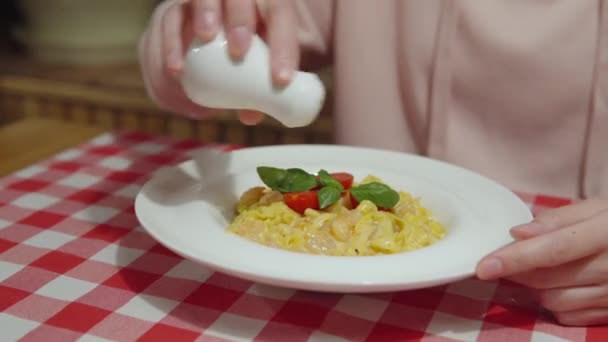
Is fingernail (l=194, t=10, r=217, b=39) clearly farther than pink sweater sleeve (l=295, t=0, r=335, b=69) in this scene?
No

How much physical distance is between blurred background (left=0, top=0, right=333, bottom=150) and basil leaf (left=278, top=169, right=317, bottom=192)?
4.17 ft

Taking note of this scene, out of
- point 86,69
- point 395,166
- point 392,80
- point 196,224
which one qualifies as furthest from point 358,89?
point 86,69

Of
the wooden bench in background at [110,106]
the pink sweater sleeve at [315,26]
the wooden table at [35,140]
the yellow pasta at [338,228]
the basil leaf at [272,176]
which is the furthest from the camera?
the wooden bench in background at [110,106]

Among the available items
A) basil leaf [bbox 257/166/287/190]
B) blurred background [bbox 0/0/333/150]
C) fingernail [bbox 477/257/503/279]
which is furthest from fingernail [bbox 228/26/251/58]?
blurred background [bbox 0/0/333/150]

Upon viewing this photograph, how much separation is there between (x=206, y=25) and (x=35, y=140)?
0.77 meters

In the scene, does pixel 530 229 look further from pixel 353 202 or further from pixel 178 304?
pixel 178 304

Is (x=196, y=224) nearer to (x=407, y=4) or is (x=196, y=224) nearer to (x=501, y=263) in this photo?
(x=501, y=263)

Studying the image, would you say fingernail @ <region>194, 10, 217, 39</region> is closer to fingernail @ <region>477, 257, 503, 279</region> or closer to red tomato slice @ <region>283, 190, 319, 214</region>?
red tomato slice @ <region>283, 190, 319, 214</region>

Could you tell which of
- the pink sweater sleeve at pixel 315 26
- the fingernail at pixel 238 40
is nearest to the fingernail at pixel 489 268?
the fingernail at pixel 238 40

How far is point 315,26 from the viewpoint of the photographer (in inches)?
61.3

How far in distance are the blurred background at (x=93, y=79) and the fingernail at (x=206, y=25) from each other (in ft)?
4.56

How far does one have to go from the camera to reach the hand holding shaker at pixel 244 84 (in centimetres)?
81

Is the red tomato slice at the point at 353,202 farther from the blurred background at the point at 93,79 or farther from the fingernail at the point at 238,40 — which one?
the blurred background at the point at 93,79

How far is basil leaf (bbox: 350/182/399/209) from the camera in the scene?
91 cm
